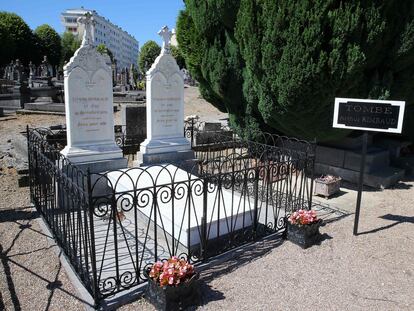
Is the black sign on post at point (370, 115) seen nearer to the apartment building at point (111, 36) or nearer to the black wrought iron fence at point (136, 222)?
the black wrought iron fence at point (136, 222)

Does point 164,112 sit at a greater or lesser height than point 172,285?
greater

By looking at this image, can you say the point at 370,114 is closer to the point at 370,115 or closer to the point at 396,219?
the point at 370,115

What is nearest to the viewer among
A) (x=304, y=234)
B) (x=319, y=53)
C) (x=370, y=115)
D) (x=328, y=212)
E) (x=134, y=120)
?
(x=304, y=234)

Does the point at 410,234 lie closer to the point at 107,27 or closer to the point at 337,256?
the point at 337,256

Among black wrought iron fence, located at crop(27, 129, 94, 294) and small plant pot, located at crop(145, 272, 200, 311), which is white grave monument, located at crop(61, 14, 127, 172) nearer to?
black wrought iron fence, located at crop(27, 129, 94, 294)

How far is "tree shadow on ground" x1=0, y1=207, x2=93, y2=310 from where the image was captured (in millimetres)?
3412

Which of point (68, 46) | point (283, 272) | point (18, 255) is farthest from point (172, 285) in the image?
point (68, 46)

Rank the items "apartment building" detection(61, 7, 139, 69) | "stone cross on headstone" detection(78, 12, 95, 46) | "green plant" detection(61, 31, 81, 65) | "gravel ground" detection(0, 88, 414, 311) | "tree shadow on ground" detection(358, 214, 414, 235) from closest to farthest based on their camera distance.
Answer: "gravel ground" detection(0, 88, 414, 311), "tree shadow on ground" detection(358, 214, 414, 235), "stone cross on headstone" detection(78, 12, 95, 46), "green plant" detection(61, 31, 81, 65), "apartment building" detection(61, 7, 139, 69)

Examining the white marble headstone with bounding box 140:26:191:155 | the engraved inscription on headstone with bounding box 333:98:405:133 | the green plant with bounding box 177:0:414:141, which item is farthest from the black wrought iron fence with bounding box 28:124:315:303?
the green plant with bounding box 177:0:414:141

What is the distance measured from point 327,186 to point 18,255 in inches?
205

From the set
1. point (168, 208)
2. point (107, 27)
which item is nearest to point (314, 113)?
point (168, 208)

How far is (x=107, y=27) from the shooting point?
429 ft

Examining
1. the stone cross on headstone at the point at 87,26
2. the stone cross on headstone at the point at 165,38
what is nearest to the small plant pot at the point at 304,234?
the stone cross on headstone at the point at 165,38

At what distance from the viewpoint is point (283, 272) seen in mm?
3928
